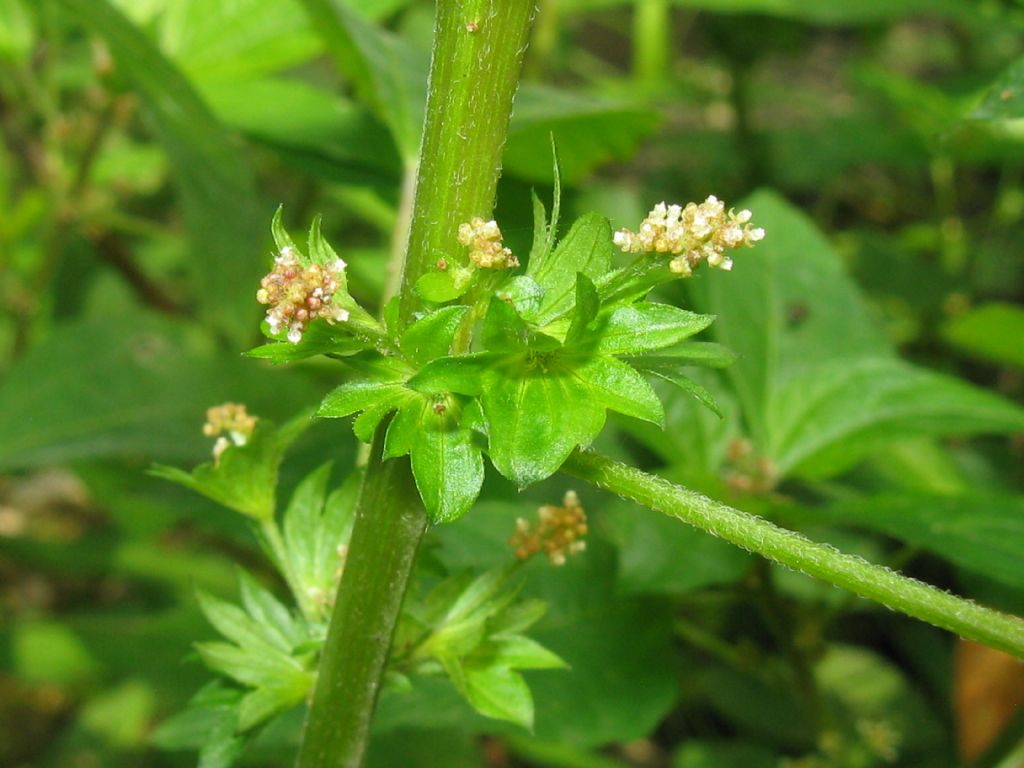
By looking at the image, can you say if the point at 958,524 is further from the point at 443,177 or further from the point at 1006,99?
the point at 443,177

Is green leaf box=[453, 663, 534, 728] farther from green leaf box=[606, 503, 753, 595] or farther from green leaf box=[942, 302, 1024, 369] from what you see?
green leaf box=[942, 302, 1024, 369]

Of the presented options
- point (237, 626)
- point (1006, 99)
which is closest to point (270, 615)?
point (237, 626)

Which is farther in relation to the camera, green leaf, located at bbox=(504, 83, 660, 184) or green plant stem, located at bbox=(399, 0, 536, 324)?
green leaf, located at bbox=(504, 83, 660, 184)

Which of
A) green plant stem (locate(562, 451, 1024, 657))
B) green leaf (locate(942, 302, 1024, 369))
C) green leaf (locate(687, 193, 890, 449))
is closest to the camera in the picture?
green plant stem (locate(562, 451, 1024, 657))

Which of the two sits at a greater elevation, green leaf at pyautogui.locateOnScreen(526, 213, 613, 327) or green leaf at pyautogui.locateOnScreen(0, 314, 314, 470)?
green leaf at pyautogui.locateOnScreen(526, 213, 613, 327)

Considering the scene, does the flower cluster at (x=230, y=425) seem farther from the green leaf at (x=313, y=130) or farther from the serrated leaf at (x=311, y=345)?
the green leaf at (x=313, y=130)

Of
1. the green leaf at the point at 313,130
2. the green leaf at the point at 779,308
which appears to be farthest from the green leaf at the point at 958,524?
the green leaf at the point at 313,130

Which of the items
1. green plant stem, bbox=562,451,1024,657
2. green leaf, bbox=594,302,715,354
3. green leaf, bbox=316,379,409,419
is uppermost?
green leaf, bbox=594,302,715,354

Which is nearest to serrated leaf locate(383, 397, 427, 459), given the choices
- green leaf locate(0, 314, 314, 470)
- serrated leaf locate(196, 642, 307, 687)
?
serrated leaf locate(196, 642, 307, 687)
